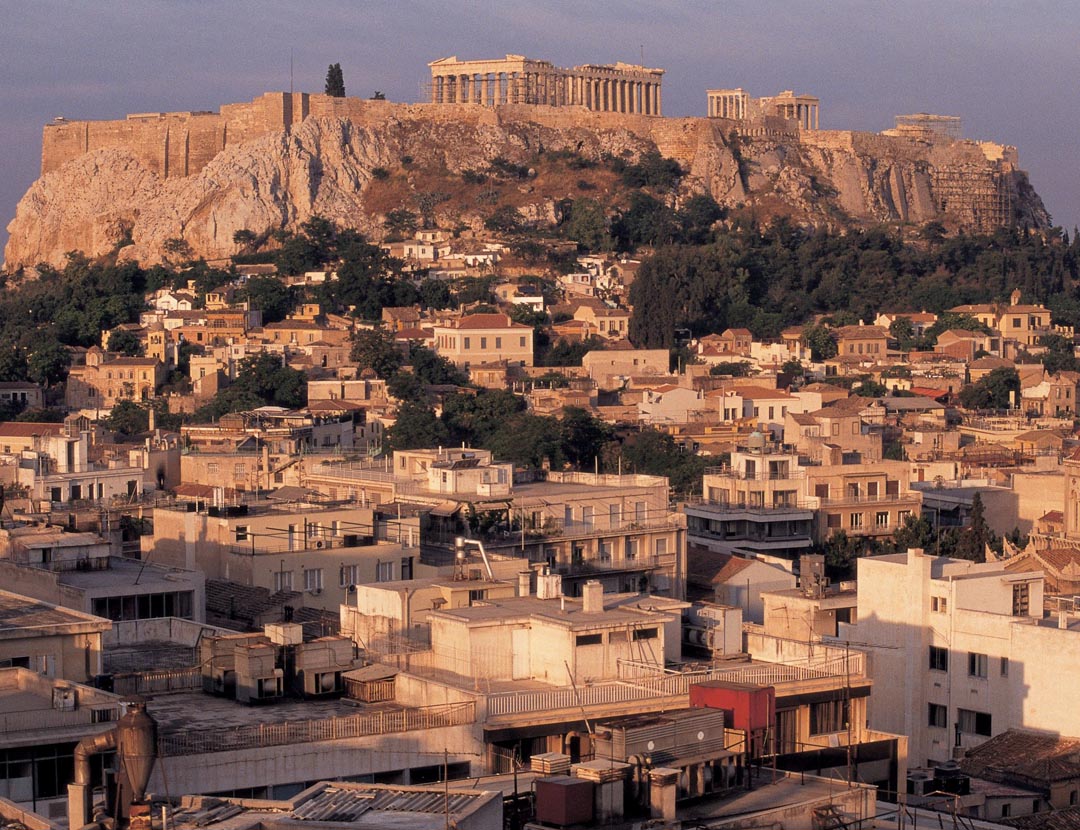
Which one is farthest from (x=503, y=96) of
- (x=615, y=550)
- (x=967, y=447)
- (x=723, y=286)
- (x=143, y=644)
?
(x=143, y=644)

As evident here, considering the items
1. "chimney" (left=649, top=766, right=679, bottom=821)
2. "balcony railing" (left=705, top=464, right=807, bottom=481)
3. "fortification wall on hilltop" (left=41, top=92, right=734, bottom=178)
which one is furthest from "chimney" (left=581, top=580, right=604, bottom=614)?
"fortification wall on hilltop" (left=41, top=92, right=734, bottom=178)

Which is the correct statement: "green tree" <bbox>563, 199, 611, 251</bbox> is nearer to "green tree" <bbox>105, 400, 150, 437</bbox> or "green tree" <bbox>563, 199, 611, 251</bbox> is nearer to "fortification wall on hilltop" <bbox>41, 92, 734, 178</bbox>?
"fortification wall on hilltop" <bbox>41, 92, 734, 178</bbox>

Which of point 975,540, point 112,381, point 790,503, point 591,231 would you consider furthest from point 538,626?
point 591,231

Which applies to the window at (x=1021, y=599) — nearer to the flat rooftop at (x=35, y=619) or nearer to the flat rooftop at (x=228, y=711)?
the flat rooftop at (x=228, y=711)

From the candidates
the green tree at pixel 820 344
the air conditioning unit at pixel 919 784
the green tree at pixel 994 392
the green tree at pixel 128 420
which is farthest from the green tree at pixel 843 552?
the green tree at pixel 820 344

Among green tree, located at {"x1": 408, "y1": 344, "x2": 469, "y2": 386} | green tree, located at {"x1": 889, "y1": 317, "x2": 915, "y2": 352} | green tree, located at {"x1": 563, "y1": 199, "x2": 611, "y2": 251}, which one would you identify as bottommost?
green tree, located at {"x1": 408, "y1": 344, "x2": 469, "y2": 386}

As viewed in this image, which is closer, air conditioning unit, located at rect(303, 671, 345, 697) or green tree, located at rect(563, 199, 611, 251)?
air conditioning unit, located at rect(303, 671, 345, 697)

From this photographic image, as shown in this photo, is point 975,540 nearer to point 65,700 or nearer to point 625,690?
point 625,690
